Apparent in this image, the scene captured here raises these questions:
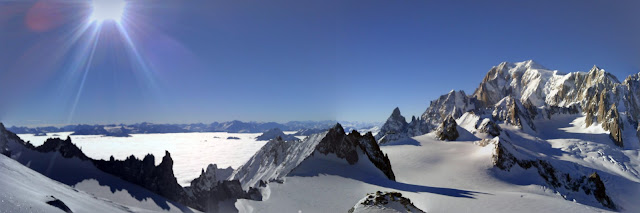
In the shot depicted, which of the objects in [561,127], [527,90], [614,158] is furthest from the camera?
[527,90]

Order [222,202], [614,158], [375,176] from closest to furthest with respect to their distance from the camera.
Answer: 1. [375,176]
2. [222,202]
3. [614,158]

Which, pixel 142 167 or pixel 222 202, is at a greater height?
pixel 142 167

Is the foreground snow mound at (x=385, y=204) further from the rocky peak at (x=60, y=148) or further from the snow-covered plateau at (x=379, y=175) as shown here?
the rocky peak at (x=60, y=148)

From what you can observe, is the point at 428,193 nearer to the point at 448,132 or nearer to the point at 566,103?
the point at 448,132

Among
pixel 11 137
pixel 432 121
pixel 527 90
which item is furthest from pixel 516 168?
pixel 527 90

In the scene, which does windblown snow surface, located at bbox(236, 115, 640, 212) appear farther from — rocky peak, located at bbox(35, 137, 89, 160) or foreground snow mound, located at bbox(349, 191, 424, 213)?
rocky peak, located at bbox(35, 137, 89, 160)

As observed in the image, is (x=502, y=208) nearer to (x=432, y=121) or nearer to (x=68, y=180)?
(x=68, y=180)

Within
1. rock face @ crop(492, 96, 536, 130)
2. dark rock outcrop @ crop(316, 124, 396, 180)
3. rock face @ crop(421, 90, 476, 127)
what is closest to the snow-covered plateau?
dark rock outcrop @ crop(316, 124, 396, 180)
